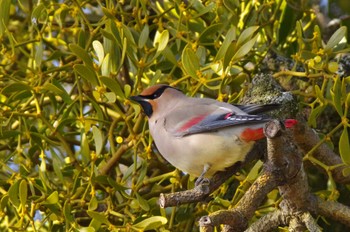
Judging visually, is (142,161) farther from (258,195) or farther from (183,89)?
(258,195)

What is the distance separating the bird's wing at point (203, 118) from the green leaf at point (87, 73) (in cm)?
15

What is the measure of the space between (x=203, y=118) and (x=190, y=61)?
11 cm

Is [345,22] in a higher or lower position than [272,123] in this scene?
lower

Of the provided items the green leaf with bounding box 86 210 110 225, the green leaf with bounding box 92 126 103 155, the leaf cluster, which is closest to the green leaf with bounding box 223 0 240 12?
the leaf cluster

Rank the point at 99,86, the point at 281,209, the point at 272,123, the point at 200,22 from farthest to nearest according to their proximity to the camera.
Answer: the point at 200,22
the point at 99,86
the point at 281,209
the point at 272,123

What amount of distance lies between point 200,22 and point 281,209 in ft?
1.63

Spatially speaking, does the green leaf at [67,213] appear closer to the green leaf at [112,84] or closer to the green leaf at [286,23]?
the green leaf at [112,84]

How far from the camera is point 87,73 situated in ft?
5.40

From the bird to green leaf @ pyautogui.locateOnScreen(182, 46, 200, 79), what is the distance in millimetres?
66

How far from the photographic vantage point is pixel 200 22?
6.06 feet

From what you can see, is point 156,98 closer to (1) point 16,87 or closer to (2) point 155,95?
(2) point 155,95

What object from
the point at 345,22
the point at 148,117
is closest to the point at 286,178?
the point at 148,117

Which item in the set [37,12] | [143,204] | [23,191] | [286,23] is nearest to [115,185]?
[143,204]

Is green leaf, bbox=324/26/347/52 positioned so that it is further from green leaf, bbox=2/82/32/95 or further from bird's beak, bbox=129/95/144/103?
green leaf, bbox=2/82/32/95
